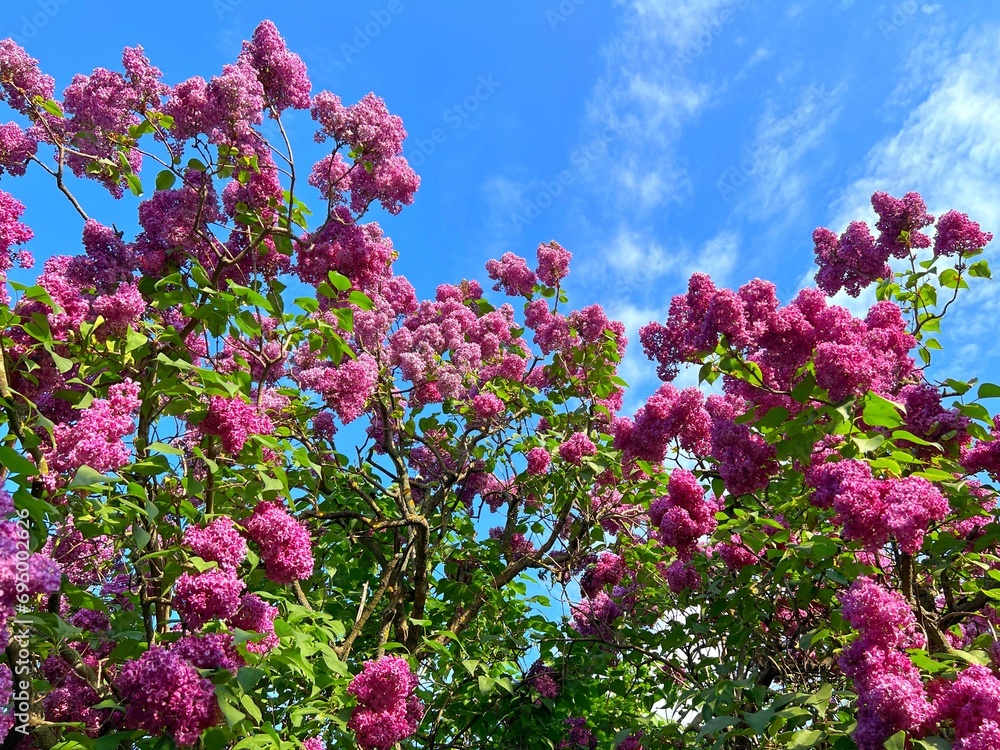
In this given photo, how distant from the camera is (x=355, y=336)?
20.5ft

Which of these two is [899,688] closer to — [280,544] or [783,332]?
[783,332]

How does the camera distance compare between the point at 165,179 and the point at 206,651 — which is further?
the point at 165,179

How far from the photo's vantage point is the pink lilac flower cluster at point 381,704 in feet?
10.8

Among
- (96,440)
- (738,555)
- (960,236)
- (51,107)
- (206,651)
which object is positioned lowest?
(206,651)

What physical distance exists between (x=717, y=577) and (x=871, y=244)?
2600 millimetres

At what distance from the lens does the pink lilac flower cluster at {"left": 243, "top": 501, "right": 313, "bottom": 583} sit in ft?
9.59

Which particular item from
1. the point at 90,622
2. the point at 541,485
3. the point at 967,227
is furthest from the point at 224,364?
the point at 967,227

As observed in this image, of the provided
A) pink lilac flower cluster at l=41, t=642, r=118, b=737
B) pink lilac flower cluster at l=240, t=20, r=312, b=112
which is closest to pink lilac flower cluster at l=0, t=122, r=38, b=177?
pink lilac flower cluster at l=240, t=20, r=312, b=112

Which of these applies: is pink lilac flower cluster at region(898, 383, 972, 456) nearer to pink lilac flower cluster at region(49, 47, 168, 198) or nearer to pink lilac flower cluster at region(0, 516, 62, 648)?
pink lilac flower cluster at region(0, 516, 62, 648)

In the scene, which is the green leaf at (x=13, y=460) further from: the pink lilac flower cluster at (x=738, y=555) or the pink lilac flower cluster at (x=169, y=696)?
the pink lilac flower cluster at (x=738, y=555)

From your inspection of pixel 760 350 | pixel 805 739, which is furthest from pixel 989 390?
pixel 805 739

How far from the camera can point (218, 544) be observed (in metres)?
2.64

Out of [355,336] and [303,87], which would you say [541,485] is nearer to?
[355,336]

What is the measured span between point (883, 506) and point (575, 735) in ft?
13.0
